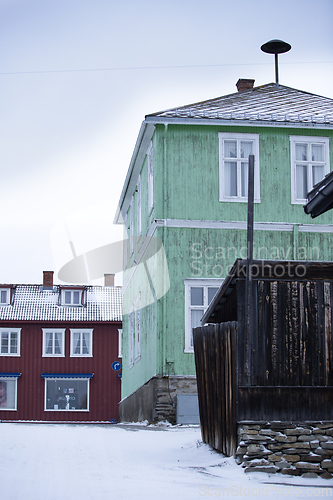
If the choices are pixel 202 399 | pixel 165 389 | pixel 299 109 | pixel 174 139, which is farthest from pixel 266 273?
pixel 299 109

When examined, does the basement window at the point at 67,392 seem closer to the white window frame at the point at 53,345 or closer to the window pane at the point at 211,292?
the white window frame at the point at 53,345

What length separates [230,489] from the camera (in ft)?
28.9

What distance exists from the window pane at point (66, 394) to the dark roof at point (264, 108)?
2322cm

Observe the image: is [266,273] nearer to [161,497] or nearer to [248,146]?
[161,497]

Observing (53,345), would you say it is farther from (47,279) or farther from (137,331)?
(137,331)

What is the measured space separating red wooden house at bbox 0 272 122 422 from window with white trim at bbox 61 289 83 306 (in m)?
0.38

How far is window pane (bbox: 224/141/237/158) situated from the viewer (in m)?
19.7

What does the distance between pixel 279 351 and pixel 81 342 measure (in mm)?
32444

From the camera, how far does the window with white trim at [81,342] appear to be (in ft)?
137

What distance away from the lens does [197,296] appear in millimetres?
18922

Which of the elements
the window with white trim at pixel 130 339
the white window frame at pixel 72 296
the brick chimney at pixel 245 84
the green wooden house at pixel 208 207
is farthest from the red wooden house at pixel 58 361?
the green wooden house at pixel 208 207

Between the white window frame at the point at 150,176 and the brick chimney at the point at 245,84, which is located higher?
the brick chimney at the point at 245,84

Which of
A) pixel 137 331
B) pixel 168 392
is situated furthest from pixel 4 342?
pixel 168 392

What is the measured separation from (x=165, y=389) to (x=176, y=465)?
7.65 m
